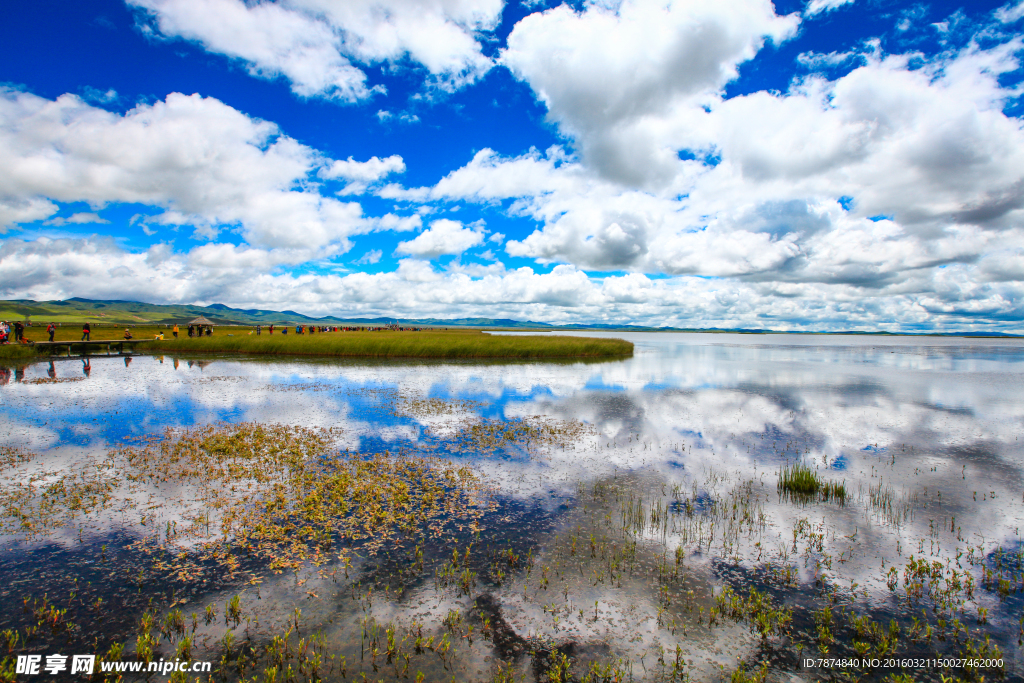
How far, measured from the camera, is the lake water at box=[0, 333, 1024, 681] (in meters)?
6.48

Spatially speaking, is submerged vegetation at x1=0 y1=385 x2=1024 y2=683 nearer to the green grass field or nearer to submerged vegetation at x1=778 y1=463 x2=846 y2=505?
submerged vegetation at x1=778 y1=463 x2=846 y2=505

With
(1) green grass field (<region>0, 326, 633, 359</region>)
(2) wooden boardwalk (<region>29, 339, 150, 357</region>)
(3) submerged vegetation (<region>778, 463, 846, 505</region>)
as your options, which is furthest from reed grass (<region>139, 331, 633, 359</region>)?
(3) submerged vegetation (<region>778, 463, 846, 505</region>)

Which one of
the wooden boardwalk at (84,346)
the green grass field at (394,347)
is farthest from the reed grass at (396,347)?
the wooden boardwalk at (84,346)

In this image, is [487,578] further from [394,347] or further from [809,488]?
[394,347]

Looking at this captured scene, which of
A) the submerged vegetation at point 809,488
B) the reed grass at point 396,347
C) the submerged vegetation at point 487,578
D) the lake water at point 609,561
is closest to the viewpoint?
the submerged vegetation at point 487,578

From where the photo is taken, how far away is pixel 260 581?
795cm

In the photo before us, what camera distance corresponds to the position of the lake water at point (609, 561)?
21.2ft

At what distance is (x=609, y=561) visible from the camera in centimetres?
889

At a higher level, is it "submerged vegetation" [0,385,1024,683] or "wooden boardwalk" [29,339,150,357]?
"wooden boardwalk" [29,339,150,357]

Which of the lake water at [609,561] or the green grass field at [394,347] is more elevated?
the green grass field at [394,347]

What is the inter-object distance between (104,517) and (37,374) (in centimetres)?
3849

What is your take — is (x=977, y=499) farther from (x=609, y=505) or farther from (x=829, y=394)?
(x=829, y=394)

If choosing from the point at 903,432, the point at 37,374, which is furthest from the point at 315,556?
the point at 37,374

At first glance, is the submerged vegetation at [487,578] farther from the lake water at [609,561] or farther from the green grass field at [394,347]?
the green grass field at [394,347]
